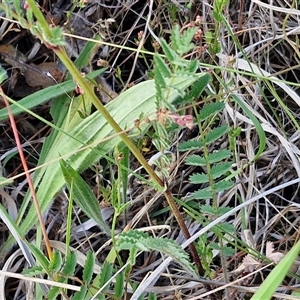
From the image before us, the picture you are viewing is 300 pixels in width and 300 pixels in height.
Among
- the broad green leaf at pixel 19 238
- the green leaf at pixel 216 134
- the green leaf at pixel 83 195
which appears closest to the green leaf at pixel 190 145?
the green leaf at pixel 216 134

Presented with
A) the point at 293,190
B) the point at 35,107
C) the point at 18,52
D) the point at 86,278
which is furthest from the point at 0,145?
the point at 293,190

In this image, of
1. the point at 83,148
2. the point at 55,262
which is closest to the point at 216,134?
the point at 83,148

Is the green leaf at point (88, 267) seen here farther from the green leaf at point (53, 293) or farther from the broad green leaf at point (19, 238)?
the broad green leaf at point (19, 238)

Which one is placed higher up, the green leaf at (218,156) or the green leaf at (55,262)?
the green leaf at (55,262)

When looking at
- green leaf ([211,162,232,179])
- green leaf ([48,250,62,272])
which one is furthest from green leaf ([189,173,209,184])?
green leaf ([48,250,62,272])

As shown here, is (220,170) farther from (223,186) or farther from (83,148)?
(83,148)

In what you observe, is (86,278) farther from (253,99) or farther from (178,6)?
(178,6)
